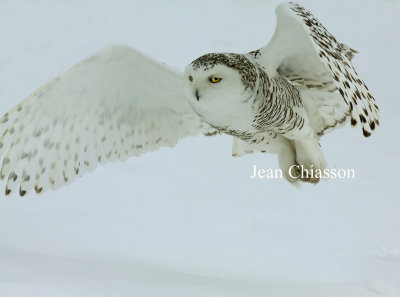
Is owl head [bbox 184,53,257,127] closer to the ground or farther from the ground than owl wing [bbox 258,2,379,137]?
closer to the ground

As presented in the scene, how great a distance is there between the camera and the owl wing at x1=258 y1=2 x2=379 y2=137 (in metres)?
1.38

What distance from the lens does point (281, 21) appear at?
1512 mm

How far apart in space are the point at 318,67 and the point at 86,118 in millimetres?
647

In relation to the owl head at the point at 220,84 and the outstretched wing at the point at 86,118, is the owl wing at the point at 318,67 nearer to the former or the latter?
the owl head at the point at 220,84

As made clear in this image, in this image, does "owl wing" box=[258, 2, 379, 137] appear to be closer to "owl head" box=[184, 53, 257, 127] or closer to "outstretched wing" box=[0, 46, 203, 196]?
"owl head" box=[184, 53, 257, 127]

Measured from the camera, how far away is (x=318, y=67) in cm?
170

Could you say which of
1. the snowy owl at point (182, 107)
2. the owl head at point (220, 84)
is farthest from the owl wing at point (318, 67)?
the owl head at point (220, 84)

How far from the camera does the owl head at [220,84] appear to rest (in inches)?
55.4

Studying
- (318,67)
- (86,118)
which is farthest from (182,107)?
(318,67)

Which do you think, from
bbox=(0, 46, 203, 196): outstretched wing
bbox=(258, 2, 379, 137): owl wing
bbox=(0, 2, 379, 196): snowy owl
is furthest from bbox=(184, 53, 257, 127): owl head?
bbox=(0, 46, 203, 196): outstretched wing

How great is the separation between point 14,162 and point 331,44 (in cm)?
88

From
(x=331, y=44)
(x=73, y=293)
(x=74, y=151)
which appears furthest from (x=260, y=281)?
(x=331, y=44)

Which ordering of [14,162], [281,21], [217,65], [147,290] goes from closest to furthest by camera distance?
[217,65] < [281,21] < [14,162] < [147,290]

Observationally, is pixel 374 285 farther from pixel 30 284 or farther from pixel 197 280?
pixel 30 284
